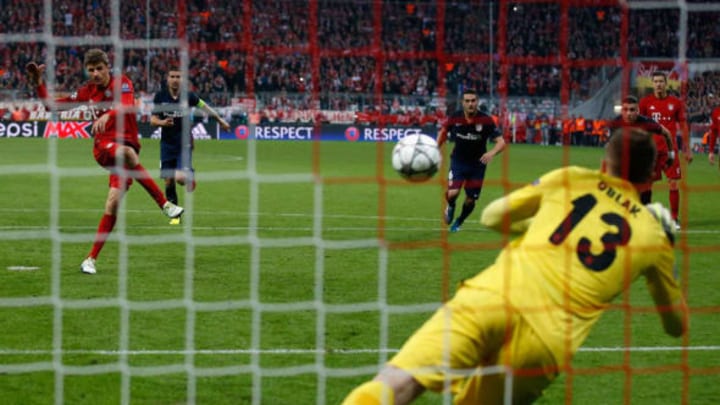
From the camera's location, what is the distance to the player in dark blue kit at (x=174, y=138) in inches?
551

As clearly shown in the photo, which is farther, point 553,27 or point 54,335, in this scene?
point 553,27

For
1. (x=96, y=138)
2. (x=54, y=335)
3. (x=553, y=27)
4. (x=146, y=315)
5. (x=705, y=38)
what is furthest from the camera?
(x=705, y=38)

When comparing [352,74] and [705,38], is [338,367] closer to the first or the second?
[352,74]

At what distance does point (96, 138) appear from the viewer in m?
10.2

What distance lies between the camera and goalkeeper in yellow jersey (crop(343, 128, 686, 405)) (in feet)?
13.2

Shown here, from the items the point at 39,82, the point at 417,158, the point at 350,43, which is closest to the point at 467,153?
the point at 350,43

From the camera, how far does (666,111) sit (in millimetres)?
14375

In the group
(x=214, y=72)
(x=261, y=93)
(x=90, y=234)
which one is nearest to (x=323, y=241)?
(x=90, y=234)

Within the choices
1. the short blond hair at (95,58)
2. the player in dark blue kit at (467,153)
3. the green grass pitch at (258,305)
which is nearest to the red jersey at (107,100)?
the short blond hair at (95,58)

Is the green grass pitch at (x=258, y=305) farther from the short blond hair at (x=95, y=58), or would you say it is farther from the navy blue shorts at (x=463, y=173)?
the short blond hair at (x=95, y=58)

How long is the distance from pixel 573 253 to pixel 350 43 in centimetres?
1267

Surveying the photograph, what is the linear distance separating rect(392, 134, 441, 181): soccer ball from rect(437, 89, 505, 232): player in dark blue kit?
4.62 meters

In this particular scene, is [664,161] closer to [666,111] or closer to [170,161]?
[666,111]

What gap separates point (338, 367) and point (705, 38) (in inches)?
659
